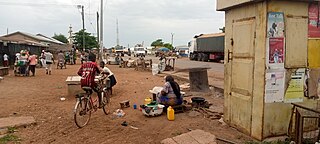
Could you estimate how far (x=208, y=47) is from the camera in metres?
33.5

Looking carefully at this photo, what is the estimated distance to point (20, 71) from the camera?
1616cm

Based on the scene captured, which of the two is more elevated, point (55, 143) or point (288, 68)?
point (288, 68)

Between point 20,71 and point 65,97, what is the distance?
840 centimetres

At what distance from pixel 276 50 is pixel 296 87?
83cm

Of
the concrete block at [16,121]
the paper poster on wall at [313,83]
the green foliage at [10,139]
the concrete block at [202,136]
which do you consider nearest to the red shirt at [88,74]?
the concrete block at [16,121]

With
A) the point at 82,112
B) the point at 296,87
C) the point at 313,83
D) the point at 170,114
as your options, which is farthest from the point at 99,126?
the point at 313,83

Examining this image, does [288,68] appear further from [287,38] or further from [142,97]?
[142,97]

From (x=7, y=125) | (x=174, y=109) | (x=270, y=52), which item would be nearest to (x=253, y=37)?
(x=270, y=52)

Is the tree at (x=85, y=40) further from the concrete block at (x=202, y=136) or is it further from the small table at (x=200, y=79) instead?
the concrete block at (x=202, y=136)

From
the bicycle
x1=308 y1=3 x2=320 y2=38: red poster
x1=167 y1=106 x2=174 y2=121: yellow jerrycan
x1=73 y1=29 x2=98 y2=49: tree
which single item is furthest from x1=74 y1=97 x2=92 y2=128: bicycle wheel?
x1=73 y1=29 x2=98 y2=49: tree

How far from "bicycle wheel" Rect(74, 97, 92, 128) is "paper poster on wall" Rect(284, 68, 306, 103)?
13.2ft

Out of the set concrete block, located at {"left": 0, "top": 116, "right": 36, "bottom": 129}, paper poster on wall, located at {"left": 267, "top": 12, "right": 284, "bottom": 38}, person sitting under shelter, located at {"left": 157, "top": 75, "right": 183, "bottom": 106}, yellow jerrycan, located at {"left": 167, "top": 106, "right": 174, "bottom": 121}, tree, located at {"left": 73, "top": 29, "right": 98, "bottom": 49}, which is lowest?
concrete block, located at {"left": 0, "top": 116, "right": 36, "bottom": 129}

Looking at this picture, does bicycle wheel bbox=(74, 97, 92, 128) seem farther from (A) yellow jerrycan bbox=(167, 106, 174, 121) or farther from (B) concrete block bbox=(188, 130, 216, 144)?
(B) concrete block bbox=(188, 130, 216, 144)

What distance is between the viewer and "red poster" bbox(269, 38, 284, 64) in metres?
4.46
